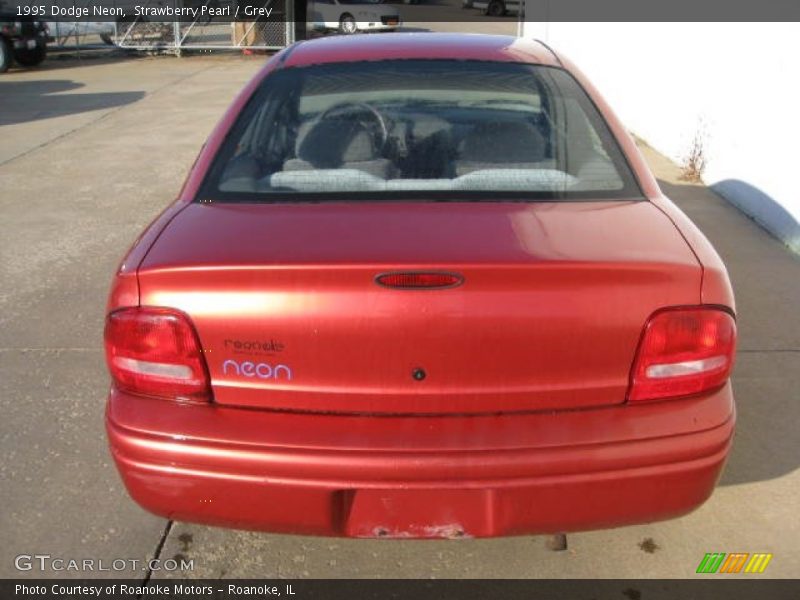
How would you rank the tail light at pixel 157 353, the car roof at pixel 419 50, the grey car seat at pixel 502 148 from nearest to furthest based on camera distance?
the tail light at pixel 157 353, the grey car seat at pixel 502 148, the car roof at pixel 419 50

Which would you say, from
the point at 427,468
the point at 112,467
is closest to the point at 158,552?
the point at 112,467

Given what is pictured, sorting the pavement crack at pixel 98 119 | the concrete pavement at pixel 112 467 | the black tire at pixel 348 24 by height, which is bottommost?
the concrete pavement at pixel 112 467

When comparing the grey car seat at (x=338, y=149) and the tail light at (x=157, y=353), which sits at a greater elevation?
the grey car seat at (x=338, y=149)

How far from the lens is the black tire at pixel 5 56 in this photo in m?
17.4

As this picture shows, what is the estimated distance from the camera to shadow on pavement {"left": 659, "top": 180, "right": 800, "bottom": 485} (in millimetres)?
3244

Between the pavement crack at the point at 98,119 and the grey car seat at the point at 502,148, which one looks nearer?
the grey car seat at the point at 502,148

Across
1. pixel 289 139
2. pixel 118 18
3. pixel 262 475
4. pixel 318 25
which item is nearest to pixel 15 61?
pixel 118 18

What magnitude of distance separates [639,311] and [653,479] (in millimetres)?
439

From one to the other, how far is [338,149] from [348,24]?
25.6 meters

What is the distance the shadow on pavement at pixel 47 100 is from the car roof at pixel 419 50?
9.78m

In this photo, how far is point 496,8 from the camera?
122 ft

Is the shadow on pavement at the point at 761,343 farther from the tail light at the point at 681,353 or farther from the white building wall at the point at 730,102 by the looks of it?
the tail light at the point at 681,353

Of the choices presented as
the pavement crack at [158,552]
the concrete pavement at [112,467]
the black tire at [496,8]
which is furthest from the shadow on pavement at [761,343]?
the black tire at [496,8]

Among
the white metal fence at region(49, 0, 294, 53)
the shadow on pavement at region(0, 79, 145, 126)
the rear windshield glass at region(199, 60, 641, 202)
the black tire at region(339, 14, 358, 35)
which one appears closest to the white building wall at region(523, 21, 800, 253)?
the rear windshield glass at region(199, 60, 641, 202)
